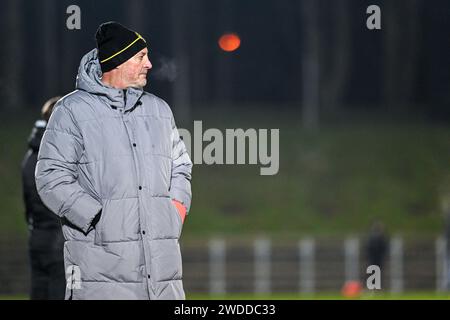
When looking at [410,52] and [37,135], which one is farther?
[410,52]

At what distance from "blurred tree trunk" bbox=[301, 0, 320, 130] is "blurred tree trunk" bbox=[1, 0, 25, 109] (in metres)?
9.97

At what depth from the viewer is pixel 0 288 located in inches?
1209

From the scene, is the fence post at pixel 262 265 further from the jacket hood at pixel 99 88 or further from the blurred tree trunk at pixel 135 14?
the jacket hood at pixel 99 88

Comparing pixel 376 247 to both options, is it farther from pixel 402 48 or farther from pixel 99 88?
pixel 99 88

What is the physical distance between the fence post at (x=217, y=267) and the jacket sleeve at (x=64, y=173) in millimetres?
26273

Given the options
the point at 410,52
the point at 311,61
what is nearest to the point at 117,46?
the point at 311,61

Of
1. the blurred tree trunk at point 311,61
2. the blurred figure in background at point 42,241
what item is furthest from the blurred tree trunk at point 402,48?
the blurred figure in background at point 42,241

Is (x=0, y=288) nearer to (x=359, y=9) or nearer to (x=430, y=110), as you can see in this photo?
(x=430, y=110)

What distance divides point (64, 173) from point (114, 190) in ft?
0.83

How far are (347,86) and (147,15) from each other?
8009 millimetres

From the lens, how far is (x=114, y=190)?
635 centimetres

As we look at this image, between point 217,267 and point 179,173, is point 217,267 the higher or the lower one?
the lower one

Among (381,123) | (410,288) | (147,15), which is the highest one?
(147,15)
